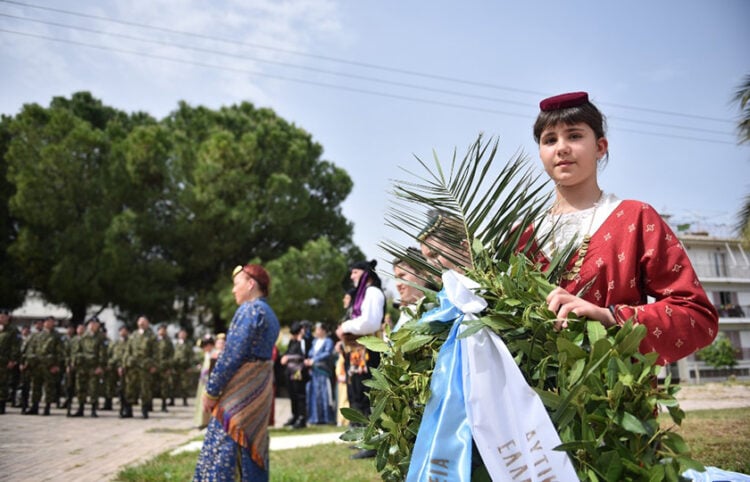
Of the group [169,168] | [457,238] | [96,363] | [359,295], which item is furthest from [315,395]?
[169,168]

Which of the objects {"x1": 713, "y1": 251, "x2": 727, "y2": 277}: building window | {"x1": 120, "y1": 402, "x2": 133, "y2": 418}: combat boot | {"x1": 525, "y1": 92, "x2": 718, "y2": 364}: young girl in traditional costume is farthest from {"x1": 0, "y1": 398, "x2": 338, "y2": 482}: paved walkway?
{"x1": 713, "y1": 251, "x2": 727, "y2": 277}: building window

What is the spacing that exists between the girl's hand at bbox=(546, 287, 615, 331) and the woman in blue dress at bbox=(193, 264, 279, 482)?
3001mm

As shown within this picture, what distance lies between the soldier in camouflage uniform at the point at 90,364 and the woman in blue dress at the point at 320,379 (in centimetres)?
526

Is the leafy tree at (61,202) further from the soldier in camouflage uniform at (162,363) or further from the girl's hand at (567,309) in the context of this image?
the girl's hand at (567,309)

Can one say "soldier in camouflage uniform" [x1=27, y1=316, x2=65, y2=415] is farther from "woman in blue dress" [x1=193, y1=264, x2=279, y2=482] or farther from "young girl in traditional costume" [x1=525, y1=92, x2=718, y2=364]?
"young girl in traditional costume" [x1=525, y1=92, x2=718, y2=364]

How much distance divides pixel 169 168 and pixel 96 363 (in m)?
12.0

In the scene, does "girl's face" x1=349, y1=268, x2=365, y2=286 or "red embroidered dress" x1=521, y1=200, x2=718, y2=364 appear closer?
A: "red embroidered dress" x1=521, y1=200, x2=718, y2=364

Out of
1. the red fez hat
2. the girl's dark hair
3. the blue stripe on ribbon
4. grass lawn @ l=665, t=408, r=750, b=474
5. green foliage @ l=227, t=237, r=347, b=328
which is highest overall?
green foliage @ l=227, t=237, r=347, b=328

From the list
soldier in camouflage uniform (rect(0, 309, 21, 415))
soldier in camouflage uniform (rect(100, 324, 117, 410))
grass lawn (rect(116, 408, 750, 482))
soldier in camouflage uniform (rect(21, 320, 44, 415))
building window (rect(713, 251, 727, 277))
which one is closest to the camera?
grass lawn (rect(116, 408, 750, 482))

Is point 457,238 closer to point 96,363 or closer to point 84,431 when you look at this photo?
point 84,431

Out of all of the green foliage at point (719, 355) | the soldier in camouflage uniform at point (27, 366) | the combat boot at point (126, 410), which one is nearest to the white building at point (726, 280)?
the green foliage at point (719, 355)

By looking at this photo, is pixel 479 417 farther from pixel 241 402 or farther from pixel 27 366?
pixel 27 366

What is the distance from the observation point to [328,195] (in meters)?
27.5

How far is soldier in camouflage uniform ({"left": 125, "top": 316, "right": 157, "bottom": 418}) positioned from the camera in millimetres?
13094
